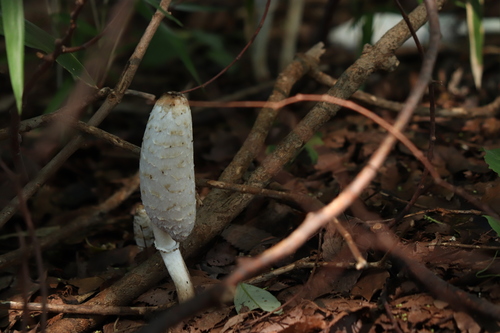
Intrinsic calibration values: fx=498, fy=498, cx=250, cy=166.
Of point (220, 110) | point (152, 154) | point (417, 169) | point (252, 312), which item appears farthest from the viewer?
point (220, 110)

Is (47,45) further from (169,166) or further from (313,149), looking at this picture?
(313,149)

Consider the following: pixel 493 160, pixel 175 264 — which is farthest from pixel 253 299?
pixel 493 160

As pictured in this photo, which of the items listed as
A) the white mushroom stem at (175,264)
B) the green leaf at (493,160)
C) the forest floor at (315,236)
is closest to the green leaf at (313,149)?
the forest floor at (315,236)

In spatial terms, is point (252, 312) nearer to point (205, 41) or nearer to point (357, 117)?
point (357, 117)

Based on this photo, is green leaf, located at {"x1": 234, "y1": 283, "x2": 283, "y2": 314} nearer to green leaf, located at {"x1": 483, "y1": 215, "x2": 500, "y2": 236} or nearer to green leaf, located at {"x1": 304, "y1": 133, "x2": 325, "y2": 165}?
green leaf, located at {"x1": 483, "y1": 215, "x2": 500, "y2": 236}

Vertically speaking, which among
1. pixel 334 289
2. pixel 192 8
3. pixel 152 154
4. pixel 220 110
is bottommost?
pixel 334 289

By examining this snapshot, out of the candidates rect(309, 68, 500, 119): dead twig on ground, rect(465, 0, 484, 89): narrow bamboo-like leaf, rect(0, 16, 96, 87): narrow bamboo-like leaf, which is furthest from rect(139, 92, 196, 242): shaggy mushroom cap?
rect(465, 0, 484, 89): narrow bamboo-like leaf

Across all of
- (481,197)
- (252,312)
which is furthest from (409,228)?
(252,312)
